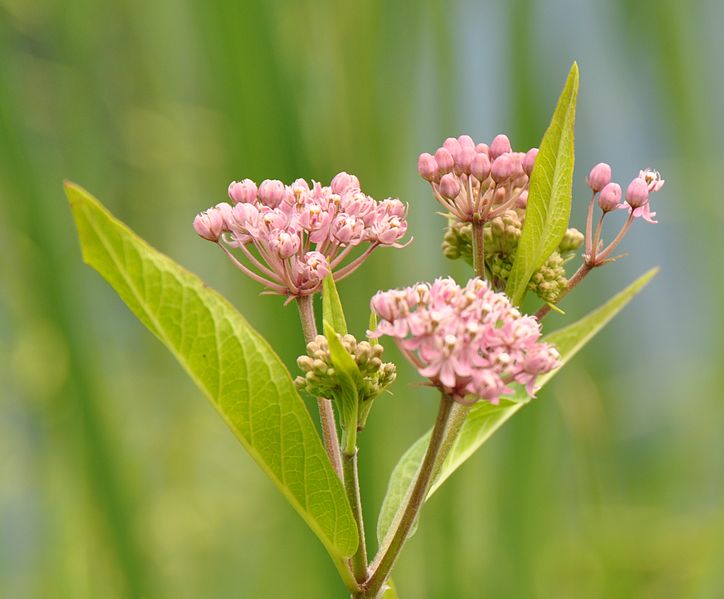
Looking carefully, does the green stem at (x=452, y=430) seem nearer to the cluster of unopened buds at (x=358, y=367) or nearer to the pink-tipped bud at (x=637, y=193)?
the cluster of unopened buds at (x=358, y=367)

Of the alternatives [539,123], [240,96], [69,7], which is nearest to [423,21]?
[539,123]

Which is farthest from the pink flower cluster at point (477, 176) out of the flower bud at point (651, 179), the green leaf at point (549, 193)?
the flower bud at point (651, 179)

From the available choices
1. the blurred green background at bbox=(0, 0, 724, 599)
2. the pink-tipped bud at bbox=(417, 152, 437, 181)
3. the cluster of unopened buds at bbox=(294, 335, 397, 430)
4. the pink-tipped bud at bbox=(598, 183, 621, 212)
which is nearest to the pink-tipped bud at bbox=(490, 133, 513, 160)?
the pink-tipped bud at bbox=(417, 152, 437, 181)

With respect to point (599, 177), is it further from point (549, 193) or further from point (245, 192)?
point (245, 192)

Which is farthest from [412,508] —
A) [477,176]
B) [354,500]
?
[477,176]

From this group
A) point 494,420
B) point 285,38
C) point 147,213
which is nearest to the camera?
point 494,420

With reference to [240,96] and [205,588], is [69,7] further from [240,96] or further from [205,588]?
[205,588]
